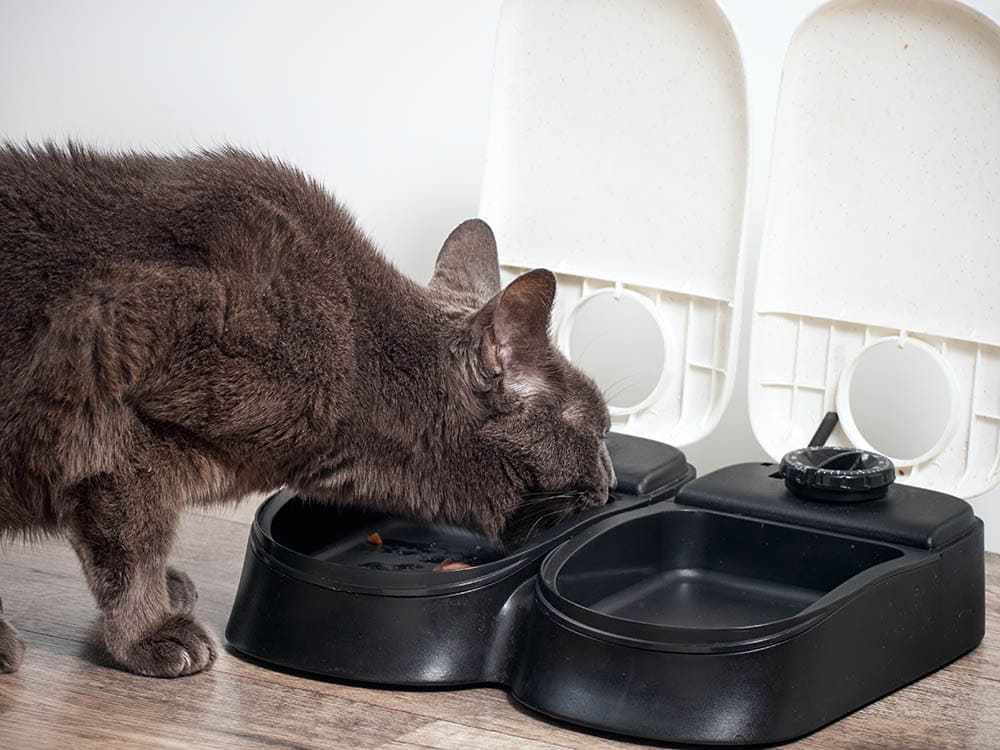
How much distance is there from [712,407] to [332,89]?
3.22 feet

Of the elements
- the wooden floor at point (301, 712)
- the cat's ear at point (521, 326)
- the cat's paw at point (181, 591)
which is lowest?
the wooden floor at point (301, 712)

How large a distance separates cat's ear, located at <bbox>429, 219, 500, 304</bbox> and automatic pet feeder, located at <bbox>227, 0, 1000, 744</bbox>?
11.3 inches

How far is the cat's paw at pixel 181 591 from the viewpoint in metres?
1.67

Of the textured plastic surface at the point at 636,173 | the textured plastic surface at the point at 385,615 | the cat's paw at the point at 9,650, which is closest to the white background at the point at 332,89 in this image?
the textured plastic surface at the point at 636,173

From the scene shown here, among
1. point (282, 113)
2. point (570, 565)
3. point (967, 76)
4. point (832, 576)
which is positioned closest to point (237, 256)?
point (570, 565)

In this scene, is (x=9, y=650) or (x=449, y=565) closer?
(x=9, y=650)

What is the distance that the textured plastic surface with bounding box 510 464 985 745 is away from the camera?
1.35m

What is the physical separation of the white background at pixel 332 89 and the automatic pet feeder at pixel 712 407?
273 mm

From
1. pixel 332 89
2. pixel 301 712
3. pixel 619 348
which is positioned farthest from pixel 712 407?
pixel 332 89

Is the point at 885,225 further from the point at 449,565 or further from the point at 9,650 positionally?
the point at 9,650

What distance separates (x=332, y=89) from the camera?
253 centimetres

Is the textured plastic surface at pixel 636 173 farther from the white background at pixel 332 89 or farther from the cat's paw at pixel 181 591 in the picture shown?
the cat's paw at pixel 181 591

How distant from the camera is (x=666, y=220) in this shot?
202 centimetres

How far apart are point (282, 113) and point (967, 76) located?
4.19 ft
